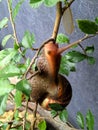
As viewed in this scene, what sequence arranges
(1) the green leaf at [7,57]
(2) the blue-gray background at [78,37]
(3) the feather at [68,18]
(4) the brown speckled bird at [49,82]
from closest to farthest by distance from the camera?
1. (4) the brown speckled bird at [49,82]
2. (3) the feather at [68,18]
3. (1) the green leaf at [7,57]
4. (2) the blue-gray background at [78,37]

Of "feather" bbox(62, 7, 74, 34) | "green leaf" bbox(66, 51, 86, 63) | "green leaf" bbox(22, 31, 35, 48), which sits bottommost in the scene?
"green leaf" bbox(66, 51, 86, 63)

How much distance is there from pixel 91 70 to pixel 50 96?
0.54 meters

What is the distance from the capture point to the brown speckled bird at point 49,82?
76 cm

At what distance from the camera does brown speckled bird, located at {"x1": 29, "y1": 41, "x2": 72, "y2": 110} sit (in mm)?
760

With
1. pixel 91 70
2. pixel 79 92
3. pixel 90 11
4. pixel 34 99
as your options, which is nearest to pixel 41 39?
pixel 79 92

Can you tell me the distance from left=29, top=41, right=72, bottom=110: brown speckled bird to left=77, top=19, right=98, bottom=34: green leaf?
0.10m

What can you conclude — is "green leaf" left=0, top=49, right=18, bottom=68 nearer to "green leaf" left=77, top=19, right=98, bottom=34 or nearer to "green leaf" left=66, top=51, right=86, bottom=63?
"green leaf" left=66, top=51, right=86, bottom=63

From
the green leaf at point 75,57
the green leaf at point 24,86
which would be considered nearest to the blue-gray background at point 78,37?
the green leaf at point 75,57

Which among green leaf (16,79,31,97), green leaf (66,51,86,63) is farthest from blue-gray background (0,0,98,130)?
green leaf (16,79,31,97)

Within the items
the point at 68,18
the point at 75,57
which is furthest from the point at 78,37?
the point at 68,18

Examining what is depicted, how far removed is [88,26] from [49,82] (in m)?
0.20

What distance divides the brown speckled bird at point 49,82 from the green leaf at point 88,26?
102 millimetres

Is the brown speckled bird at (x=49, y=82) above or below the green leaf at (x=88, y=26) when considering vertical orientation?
below

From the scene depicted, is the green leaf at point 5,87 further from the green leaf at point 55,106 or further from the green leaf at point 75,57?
the green leaf at point 75,57
